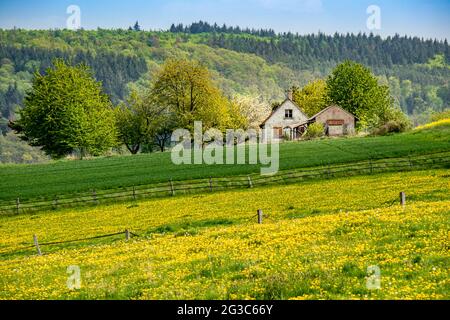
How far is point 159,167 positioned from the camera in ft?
241

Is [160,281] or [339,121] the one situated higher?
[339,121]

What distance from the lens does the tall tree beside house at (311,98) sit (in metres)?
138

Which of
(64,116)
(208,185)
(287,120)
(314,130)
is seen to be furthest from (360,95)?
(208,185)

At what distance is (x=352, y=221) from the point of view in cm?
2509

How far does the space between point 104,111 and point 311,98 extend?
56248 mm

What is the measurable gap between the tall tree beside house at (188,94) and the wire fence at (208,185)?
138ft

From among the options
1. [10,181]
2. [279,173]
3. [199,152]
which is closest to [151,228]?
[279,173]

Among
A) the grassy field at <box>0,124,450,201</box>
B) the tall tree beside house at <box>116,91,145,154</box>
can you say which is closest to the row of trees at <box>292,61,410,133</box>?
the grassy field at <box>0,124,450,201</box>

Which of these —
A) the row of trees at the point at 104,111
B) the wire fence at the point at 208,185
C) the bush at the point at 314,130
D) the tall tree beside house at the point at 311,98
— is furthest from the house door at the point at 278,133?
the wire fence at the point at 208,185

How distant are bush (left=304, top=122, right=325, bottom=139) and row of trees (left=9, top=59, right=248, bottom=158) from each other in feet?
48.6

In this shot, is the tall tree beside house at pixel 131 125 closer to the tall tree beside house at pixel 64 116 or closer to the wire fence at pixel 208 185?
the tall tree beside house at pixel 64 116

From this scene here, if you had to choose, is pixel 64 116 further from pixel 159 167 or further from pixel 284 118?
pixel 284 118
